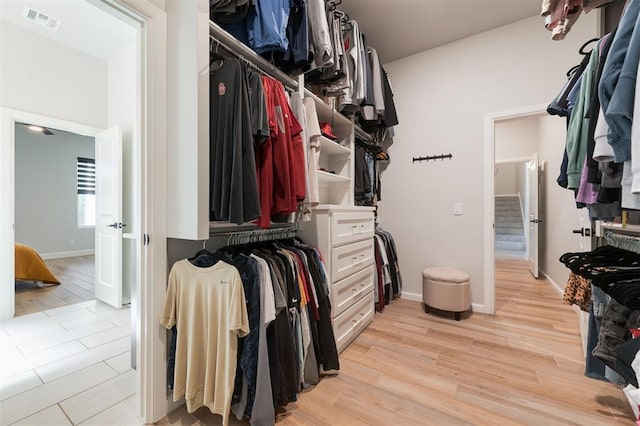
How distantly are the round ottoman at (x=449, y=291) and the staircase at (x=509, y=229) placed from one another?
415cm

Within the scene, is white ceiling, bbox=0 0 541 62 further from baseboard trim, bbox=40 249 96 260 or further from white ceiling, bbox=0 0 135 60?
baseboard trim, bbox=40 249 96 260

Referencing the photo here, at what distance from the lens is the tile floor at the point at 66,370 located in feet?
4.46

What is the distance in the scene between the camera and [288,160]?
1.41 m

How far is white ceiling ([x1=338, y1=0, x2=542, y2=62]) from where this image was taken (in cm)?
229

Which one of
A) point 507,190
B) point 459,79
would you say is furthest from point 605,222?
point 507,190

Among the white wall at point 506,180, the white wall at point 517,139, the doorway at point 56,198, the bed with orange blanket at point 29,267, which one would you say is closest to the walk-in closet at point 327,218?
the bed with orange blanket at point 29,267

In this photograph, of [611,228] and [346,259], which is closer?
[611,228]

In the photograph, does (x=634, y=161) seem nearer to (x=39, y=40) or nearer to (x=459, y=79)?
(x=459, y=79)

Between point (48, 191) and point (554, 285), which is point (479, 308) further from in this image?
point (48, 191)

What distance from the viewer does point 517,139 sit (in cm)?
456

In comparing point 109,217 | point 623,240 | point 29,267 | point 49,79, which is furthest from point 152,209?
point 29,267

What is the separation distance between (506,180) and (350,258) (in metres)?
7.21

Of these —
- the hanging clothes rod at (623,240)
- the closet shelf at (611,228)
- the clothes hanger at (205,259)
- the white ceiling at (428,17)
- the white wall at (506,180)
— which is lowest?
the clothes hanger at (205,259)

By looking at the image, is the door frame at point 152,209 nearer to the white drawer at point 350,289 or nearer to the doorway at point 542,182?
the white drawer at point 350,289
